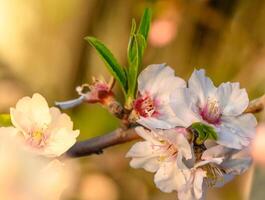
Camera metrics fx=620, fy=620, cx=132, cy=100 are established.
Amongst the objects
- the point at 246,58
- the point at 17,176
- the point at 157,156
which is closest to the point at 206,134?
the point at 157,156

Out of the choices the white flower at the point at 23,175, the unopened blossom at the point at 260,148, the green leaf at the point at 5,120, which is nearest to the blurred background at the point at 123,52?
the unopened blossom at the point at 260,148

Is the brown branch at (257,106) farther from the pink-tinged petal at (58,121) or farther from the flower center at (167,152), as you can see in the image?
the pink-tinged petal at (58,121)

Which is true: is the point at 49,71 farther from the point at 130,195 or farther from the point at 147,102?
the point at 147,102

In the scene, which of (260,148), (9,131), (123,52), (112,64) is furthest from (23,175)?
(123,52)

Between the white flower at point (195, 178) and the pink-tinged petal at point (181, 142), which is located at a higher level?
the pink-tinged petal at point (181, 142)

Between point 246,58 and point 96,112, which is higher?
point 246,58

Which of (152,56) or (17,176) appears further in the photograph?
(152,56)

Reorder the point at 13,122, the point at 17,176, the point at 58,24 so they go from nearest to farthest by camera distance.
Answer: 1. the point at 17,176
2. the point at 13,122
3. the point at 58,24

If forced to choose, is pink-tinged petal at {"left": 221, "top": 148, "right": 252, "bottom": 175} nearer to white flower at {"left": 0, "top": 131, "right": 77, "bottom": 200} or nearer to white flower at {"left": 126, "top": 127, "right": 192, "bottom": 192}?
white flower at {"left": 126, "top": 127, "right": 192, "bottom": 192}
